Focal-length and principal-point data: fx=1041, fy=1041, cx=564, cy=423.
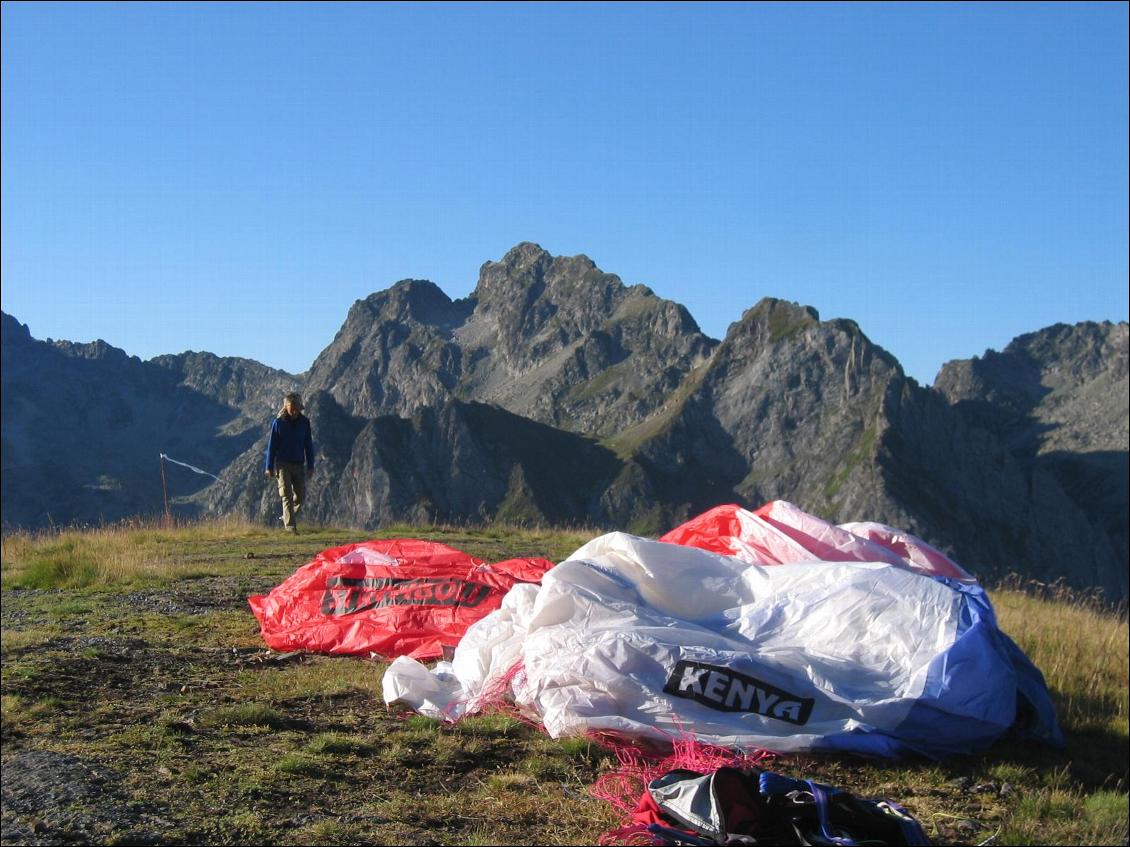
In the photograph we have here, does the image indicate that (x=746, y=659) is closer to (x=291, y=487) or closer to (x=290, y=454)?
(x=290, y=454)

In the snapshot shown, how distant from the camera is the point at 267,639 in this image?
7859mm

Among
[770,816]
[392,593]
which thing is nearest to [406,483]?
[392,593]

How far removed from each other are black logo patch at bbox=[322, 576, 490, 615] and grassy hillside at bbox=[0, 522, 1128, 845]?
22.3 inches

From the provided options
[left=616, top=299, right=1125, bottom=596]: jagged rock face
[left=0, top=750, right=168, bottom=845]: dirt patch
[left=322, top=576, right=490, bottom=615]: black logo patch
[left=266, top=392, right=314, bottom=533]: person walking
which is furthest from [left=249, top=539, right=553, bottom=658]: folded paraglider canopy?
[left=616, top=299, right=1125, bottom=596]: jagged rock face

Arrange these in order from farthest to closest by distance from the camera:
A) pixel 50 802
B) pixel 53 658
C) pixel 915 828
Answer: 1. pixel 53 658
2. pixel 50 802
3. pixel 915 828

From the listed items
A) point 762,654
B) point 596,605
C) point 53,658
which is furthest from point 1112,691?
point 53,658

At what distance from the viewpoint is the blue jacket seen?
1451 centimetres

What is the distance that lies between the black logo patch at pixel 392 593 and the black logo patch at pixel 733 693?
8.07ft

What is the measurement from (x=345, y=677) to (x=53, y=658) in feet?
7.38

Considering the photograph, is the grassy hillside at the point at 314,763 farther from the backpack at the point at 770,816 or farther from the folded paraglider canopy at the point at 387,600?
the backpack at the point at 770,816

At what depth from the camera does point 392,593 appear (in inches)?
307

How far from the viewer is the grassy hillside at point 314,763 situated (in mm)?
4520

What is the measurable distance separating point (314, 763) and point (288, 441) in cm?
1004

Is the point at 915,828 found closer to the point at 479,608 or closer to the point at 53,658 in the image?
the point at 479,608
